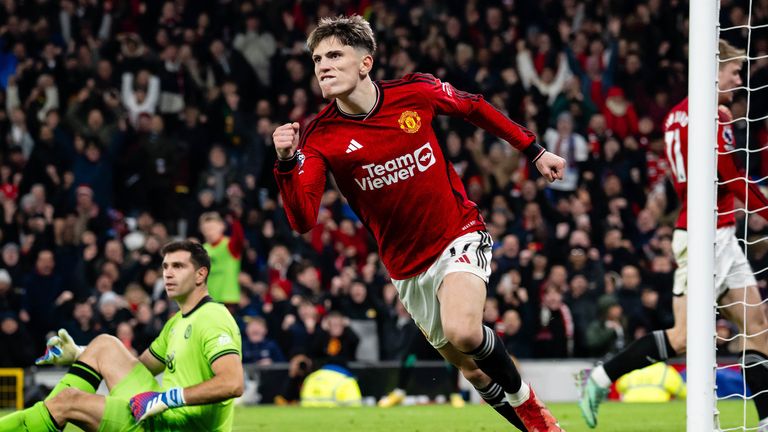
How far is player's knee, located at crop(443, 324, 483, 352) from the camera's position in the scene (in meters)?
6.33

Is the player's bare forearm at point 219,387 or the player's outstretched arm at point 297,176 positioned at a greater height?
the player's outstretched arm at point 297,176

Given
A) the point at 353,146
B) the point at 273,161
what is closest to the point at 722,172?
the point at 353,146

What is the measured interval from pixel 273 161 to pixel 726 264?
9.04 metres

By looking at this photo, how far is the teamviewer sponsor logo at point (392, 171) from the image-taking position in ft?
21.7

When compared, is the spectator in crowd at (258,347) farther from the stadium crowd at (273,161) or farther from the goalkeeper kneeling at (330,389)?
the goalkeeper kneeling at (330,389)

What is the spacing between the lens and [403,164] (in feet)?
21.7

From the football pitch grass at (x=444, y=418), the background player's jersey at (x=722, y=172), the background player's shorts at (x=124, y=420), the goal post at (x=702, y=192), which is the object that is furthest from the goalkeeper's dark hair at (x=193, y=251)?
the background player's jersey at (x=722, y=172)

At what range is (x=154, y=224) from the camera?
1599 cm

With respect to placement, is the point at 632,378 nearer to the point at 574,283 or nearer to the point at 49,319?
the point at 574,283

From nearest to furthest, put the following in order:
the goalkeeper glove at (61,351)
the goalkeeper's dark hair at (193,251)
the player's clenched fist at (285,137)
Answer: the player's clenched fist at (285,137) < the goalkeeper's dark hair at (193,251) < the goalkeeper glove at (61,351)

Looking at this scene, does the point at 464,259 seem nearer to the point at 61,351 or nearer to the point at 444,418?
the point at 61,351

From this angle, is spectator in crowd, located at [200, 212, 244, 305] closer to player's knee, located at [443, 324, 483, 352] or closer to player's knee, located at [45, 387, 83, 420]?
player's knee, located at [45, 387, 83, 420]

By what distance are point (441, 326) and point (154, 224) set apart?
9804 mm

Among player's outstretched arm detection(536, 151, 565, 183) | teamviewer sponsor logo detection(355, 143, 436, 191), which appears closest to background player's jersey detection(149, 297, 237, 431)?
teamviewer sponsor logo detection(355, 143, 436, 191)
